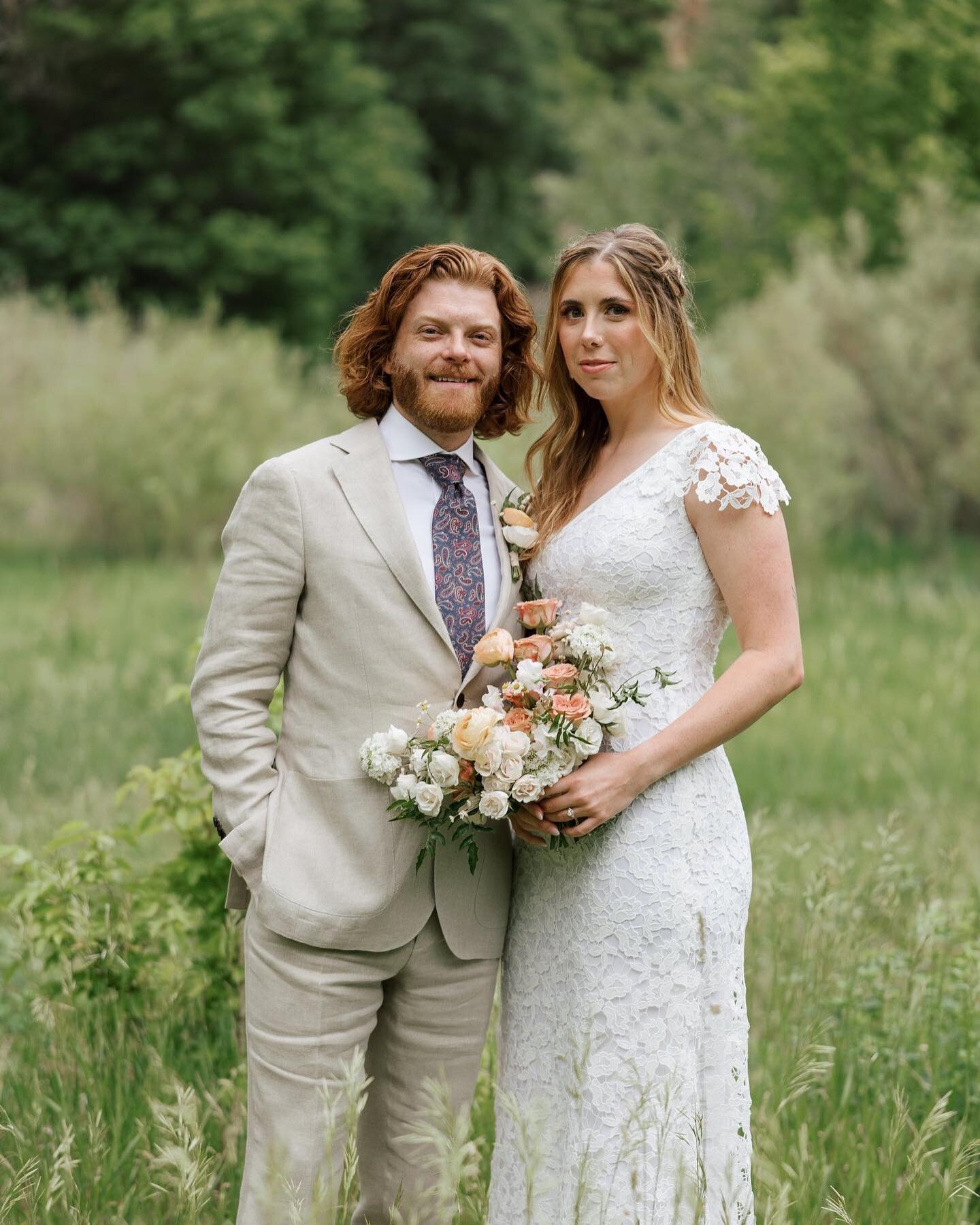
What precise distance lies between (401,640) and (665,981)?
0.89 m

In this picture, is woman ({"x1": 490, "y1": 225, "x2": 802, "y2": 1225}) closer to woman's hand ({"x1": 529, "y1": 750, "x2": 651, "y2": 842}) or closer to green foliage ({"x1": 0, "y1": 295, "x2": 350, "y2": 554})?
woman's hand ({"x1": 529, "y1": 750, "x2": 651, "y2": 842})

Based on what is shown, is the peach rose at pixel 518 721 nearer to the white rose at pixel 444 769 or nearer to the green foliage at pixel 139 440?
the white rose at pixel 444 769

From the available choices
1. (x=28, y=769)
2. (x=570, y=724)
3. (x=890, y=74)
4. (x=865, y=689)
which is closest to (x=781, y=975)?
(x=570, y=724)

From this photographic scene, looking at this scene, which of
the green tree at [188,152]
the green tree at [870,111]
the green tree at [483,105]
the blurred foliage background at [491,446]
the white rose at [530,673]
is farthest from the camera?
the green tree at [483,105]

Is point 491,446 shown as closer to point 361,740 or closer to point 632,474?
point 632,474

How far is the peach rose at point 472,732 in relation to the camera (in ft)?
8.14

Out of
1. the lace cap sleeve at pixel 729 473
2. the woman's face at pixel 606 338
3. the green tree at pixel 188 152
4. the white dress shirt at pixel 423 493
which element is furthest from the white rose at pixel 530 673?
the green tree at pixel 188 152

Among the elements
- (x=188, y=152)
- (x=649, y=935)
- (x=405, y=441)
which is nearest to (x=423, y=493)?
(x=405, y=441)

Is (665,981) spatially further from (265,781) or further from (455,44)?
(455,44)

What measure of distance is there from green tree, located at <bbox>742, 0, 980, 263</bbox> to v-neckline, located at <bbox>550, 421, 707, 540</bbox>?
13571 mm

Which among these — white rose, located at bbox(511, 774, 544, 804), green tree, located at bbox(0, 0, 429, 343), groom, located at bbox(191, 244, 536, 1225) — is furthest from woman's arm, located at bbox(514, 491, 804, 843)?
green tree, located at bbox(0, 0, 429, 343)

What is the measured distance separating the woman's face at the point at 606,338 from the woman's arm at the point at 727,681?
1.25ft

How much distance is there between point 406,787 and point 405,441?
2.75ft

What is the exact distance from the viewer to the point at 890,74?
17766 millimetres
